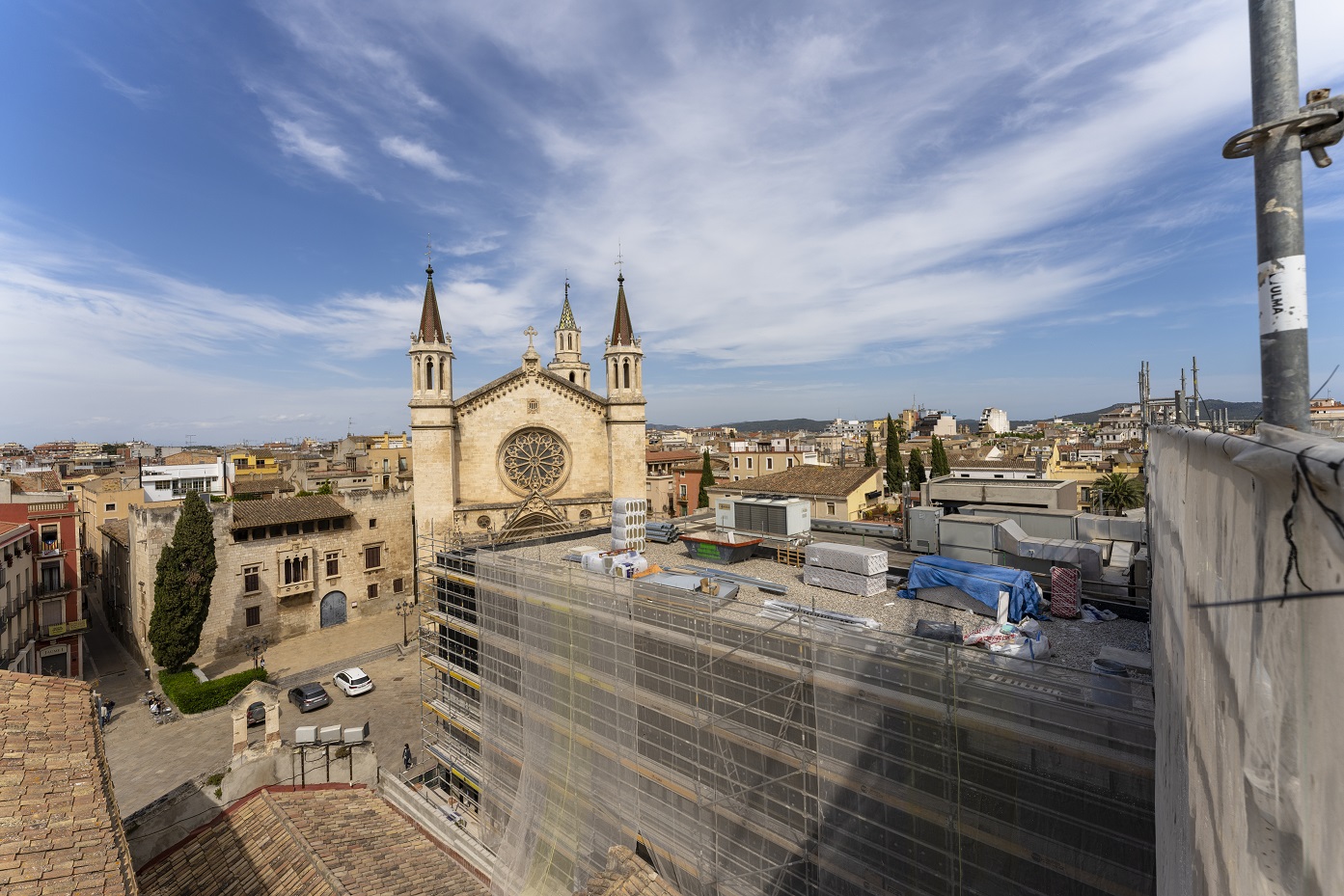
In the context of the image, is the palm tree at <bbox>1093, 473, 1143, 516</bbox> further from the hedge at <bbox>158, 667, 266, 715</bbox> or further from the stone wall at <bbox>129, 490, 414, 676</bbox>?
the hedge at <bbox>158, 667, 266, 715</bbox>

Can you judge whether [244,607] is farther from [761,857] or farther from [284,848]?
[761,857]

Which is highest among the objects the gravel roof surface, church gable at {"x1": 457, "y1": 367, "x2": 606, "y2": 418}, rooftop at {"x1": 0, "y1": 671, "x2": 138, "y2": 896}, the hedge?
church gable at {"x1": 457, "y1": 367, "x2": 606, "y2": 418}

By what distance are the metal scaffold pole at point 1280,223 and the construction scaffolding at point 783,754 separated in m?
3.03

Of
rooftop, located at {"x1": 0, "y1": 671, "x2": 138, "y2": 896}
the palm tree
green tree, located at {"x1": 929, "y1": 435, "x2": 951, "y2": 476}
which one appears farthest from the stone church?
green tree, located at {"x1": 929, "y1": 435, "x2": 951, "y2": 476}

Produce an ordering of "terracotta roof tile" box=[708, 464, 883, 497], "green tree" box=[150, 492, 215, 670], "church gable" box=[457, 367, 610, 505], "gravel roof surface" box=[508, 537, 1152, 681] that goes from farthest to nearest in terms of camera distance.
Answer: "terracotta roof tile" box=[708, 464, 883, 497] < "church gable" box=[457, 367, 610, 505] < "green tree" box=[150, 492, 215, 670] < "gravel roof surface" box=[508, 537, 1152, 681]

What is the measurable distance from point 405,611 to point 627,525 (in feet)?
55.8

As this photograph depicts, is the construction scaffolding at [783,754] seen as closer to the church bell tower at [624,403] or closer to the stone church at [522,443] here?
the stone church at [522,443]

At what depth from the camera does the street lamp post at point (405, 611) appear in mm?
25156

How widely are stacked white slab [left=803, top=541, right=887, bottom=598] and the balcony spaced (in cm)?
2436

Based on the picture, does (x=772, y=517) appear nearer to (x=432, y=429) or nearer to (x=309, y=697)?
(x=432, y=429)

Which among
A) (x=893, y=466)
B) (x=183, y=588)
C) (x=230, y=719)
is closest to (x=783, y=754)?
(x=230, y=719)

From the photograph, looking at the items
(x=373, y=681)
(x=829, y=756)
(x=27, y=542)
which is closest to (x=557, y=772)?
(x=829, y=756)

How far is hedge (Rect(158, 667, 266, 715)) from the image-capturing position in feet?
63.8

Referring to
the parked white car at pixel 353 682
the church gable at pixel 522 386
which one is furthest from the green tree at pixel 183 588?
the church gable at pixel 522 386
